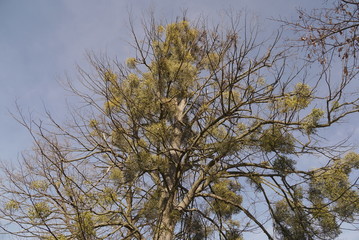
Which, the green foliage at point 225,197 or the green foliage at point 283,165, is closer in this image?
the green foliage at point 283,165

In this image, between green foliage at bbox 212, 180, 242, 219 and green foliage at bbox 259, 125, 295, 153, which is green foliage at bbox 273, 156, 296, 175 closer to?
green foliage at bbox 259, 125, 295, 153

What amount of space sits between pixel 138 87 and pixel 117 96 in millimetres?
440

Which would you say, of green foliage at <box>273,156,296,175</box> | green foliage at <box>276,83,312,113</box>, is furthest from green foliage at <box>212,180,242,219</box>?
green foliage at <box>276,83,312,113</box>

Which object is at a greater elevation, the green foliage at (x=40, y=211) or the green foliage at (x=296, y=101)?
the green foliage at (x=296, y=101)

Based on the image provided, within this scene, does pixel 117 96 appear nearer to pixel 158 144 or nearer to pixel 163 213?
pixel 158 144

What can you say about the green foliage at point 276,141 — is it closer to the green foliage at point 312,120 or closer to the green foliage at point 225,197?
the green foliage at point 312,120

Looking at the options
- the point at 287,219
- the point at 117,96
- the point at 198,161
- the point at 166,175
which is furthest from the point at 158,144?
the point at 287,219

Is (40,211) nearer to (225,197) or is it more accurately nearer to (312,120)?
(225,197)

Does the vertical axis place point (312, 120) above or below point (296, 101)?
below

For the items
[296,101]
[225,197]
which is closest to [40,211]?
[225,197]

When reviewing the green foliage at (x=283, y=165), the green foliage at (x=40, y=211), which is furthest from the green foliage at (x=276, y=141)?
the green foliage at (x=40, y=211)

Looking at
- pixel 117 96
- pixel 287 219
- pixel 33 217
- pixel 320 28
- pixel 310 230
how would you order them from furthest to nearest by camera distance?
pixel 117 96 < pixel 287 219 < pixel 310 230 < pixel 33 217 < pixel 320 28

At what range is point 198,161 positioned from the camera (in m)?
5.05

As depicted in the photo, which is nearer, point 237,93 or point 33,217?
point 33,217
